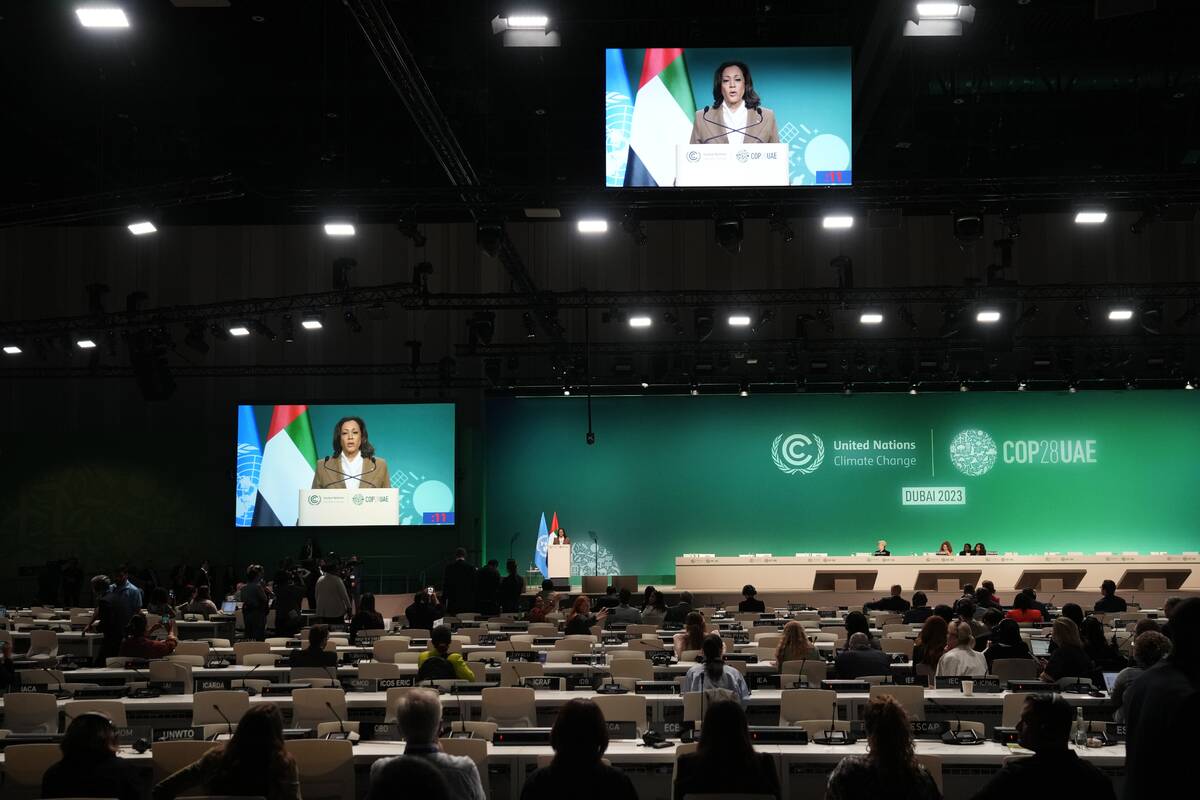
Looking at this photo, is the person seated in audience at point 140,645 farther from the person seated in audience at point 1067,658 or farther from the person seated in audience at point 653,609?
the person seated in audience at point 1067,658

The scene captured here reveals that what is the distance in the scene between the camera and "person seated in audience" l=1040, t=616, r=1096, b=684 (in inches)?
344

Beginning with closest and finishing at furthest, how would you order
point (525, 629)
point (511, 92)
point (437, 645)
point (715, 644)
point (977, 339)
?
point (715, 644) → point (437, 645) → point (525, 629) → point (511, 92) → point (977, 339)

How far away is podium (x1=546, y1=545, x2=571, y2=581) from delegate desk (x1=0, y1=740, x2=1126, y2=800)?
16.4 metres

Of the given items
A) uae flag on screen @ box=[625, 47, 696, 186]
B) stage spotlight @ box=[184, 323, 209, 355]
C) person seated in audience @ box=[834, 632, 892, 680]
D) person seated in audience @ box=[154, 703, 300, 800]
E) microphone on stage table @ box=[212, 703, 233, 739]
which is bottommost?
microphone on stage table @ box=[212, 703, 233, 739]

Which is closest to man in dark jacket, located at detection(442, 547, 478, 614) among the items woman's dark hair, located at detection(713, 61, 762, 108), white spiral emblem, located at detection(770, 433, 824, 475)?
woman's dark hair, located at detection(713, 61, 762, 108)

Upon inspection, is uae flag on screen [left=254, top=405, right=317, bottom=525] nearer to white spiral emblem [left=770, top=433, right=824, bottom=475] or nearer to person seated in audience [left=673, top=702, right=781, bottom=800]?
white spiral emblem [left=770, top=433, right=824, bottom=475]

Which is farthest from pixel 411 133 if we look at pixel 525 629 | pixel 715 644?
pixel 715 644

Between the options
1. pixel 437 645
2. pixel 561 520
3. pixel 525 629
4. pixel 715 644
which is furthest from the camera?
pixel 561 520

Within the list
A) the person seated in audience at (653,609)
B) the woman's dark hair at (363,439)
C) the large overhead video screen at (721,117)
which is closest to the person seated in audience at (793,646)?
the large overhead video screen at (721,117)

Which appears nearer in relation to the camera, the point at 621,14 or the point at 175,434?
the point at 621,14

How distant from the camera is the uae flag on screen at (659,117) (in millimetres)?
11883

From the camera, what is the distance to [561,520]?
26.5 m

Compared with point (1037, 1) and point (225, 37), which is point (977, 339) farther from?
point (225, 37)

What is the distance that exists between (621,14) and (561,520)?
44.1 ft
